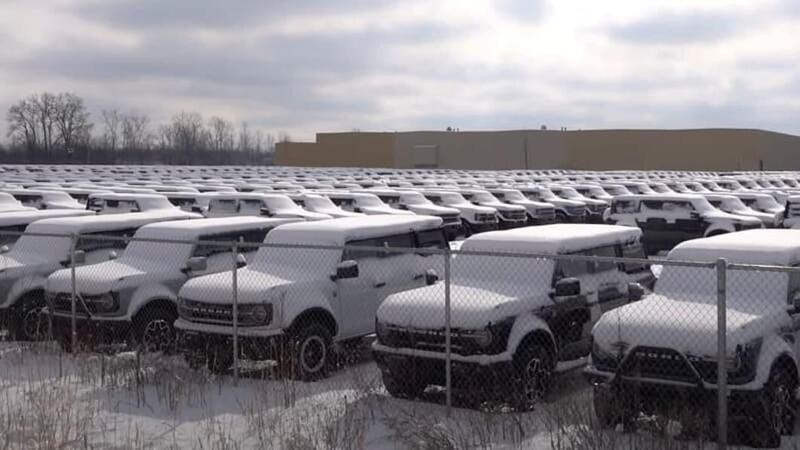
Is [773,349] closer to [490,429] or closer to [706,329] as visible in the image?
[706,329]

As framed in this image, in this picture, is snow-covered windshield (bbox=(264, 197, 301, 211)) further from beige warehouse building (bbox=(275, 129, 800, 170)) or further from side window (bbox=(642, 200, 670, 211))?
beige warehouse building (bbox=(275, 129, 800, 170))

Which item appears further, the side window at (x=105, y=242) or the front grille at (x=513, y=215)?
the front grille at (x=513, y=215)

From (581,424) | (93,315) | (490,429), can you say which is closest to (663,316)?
(581,424)

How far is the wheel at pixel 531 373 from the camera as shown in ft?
27.5

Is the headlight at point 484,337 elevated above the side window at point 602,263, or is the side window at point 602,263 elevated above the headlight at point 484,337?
the side window at point 602,263

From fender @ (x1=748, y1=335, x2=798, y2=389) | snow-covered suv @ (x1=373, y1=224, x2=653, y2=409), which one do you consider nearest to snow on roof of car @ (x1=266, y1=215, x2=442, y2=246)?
snow-covered suv @ (x1=373, y1=224, x2=653, y2=409)

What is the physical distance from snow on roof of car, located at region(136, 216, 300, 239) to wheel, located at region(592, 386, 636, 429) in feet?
21.9

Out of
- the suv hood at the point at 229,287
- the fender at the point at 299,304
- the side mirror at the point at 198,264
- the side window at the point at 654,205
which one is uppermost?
the side window at the point at 654,205

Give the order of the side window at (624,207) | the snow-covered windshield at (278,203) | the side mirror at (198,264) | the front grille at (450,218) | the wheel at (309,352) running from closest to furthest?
the wheel at (309,352) < the side mirror at (198,264) < the snow-covered windshield at (278,203) < the side window at (624,207) < the front grille at (450,218)

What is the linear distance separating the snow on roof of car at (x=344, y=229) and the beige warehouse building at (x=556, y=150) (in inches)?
3104

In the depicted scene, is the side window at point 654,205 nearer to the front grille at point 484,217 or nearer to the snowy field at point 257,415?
the front grille at point 484,217

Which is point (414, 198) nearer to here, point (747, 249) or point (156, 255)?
point (156, 255)

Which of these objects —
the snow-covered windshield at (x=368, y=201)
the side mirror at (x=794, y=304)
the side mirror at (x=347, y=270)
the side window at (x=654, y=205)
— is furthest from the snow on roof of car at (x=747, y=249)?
the snow-covered windshield at (x=368, y=201)

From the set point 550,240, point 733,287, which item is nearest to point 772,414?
point 733,287
